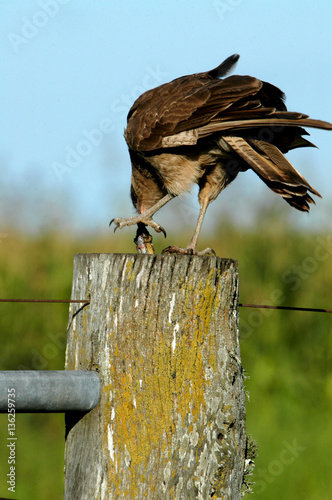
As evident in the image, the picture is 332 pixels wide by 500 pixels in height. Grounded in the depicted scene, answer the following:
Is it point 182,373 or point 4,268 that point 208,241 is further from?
point 182,373

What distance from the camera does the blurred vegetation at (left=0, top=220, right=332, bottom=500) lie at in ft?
15.7

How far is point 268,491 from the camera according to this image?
437 cm

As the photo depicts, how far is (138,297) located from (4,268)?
13.0ft

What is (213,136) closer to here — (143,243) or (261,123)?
(261,123)

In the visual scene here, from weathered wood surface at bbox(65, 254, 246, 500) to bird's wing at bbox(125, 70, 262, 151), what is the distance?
1.73 meters

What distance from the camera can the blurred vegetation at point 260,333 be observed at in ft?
15.7

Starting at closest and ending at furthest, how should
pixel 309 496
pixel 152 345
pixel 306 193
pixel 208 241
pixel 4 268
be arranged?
pixel 152 345 → pixel 306 193 → pixel 309 496 → pixel 4 268 → pixel 208 241

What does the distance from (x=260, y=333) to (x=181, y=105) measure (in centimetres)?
274

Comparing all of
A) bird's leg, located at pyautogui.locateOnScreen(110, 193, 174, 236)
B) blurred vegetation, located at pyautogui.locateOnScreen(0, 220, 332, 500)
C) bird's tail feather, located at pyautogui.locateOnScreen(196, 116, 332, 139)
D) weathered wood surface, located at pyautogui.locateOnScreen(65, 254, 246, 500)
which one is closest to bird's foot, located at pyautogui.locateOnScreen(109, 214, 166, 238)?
bird's leg, located at pyautogui.locateOnScreen(110, 193, 174, 236)

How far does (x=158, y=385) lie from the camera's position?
1.79 m

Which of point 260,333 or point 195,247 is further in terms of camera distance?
point 260,333

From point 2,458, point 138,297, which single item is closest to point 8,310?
point 2,458

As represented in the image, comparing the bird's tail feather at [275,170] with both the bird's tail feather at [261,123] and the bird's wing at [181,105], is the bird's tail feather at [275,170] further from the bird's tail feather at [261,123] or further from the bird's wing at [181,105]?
the bird's wing at [181,105]

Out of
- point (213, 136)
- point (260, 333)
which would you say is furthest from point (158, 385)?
point (260, 333)
